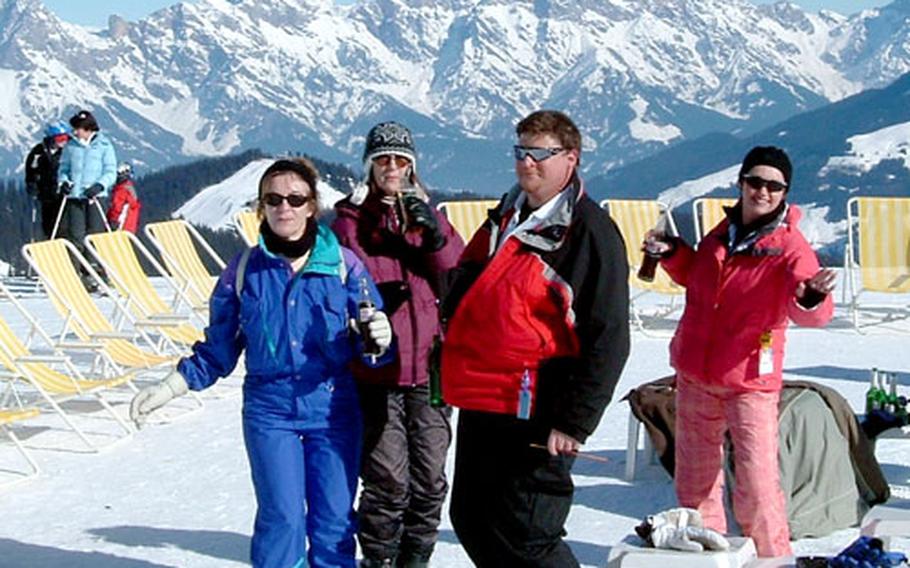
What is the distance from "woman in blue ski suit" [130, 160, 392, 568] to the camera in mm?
3855

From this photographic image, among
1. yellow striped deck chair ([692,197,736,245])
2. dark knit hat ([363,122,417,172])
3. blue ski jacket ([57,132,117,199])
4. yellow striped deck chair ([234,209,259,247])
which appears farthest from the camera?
blue ski jacket ([57,132,117,199])

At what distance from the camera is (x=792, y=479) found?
16.7 feet

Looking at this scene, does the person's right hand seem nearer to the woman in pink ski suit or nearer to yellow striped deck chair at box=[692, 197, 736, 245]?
the woman in pink ski suit

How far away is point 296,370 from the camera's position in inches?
152

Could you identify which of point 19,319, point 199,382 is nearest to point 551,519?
point 199,382

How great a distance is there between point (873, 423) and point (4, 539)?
3341mm

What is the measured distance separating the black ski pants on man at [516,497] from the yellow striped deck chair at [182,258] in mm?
6105

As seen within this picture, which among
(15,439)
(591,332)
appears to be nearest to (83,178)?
(15,439)

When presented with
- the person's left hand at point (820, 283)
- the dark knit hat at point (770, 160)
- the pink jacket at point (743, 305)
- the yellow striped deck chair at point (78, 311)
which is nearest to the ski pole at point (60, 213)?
the yellow striped deck chair at point (78, 311)

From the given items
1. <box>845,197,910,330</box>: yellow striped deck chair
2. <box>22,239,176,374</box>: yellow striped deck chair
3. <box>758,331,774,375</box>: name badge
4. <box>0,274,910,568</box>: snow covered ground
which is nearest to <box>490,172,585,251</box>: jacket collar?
<box>758,331,774,375</box>: name badge

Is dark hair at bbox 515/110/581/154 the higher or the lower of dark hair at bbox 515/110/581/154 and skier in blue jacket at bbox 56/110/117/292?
the lower

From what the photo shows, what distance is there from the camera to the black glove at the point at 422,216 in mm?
4188

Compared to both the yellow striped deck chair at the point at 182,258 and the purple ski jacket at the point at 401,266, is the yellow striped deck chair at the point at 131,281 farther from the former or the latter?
the purple ski jacket at the point at 401,266

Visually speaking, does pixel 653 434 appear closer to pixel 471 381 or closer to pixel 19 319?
pixel 471 381
